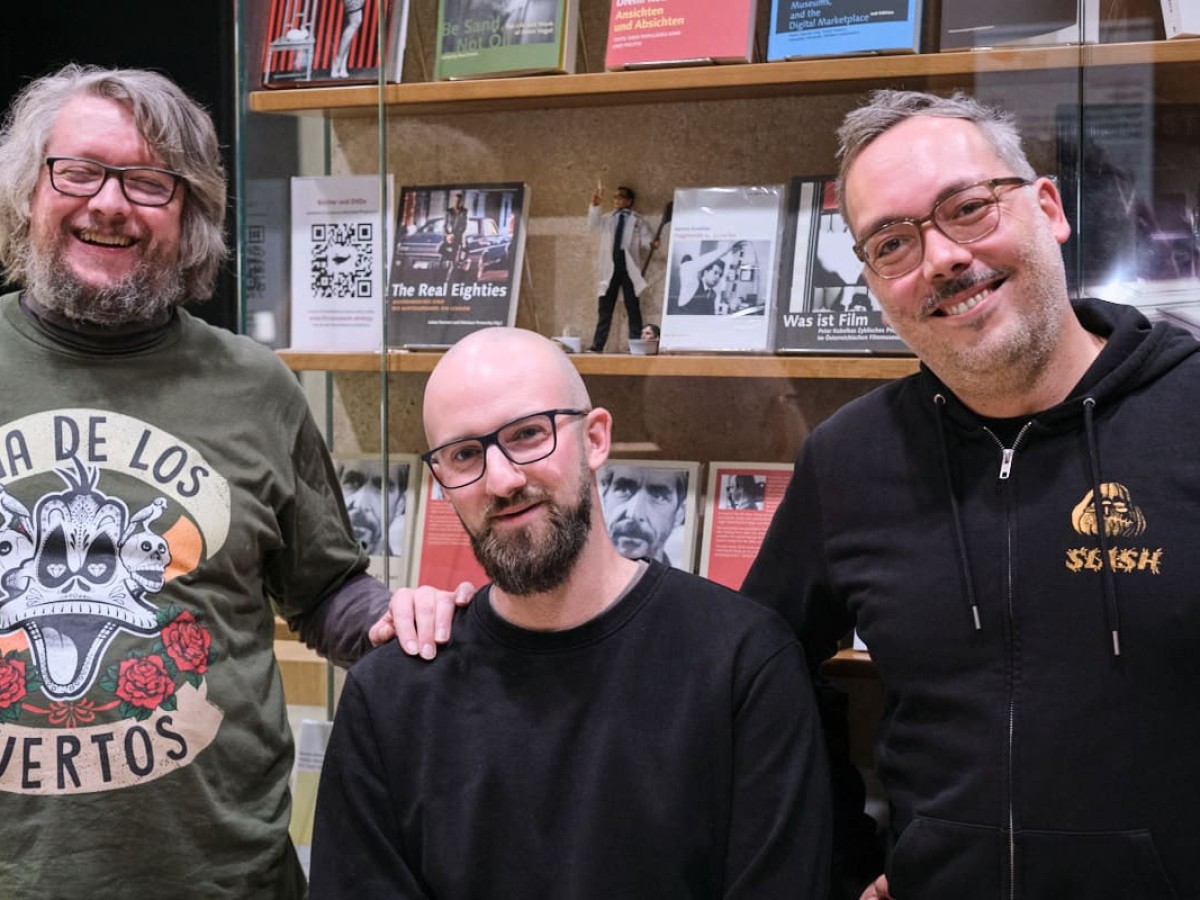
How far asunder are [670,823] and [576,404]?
54 centimetres

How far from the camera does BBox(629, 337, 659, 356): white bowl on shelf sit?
2.33 meters

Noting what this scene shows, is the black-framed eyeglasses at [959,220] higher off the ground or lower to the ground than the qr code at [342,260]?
higher

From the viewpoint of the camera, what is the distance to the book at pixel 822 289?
7.09 feet

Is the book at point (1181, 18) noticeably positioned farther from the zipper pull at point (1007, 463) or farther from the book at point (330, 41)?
the book at point (330, 41)

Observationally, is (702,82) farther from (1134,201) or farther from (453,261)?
(1134,201)

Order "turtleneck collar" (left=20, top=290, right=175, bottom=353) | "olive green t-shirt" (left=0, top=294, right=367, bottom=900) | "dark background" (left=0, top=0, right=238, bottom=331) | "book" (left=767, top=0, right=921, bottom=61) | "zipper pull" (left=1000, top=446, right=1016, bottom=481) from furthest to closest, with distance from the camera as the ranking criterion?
1. "dark background" (left=0, top=0, right=238, bottom=331)
2. "book" (left=767, top=0, right=921, bottom=61)
3. "turtleneck collar" (left=20, top=290, right=175, bottom=353)
4. "olive green t-shirt" (left=0, top=294, right=367, bottom=900)
5. "zipper pull" (left=1000, top=446, right=1016, bottom=481)

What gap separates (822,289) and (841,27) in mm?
423

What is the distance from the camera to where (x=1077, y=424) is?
1.56m

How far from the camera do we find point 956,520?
159cm

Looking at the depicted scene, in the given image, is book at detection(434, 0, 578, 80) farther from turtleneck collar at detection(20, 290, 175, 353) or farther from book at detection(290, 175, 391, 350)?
turtleneck collar at detection(20, 290, 175, 353)

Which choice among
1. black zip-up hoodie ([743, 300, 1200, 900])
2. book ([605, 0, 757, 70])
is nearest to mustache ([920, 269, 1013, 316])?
black zip-up hoodie ([743, 300, 1200, 900])

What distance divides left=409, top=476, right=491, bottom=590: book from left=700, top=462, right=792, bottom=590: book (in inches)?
17.3

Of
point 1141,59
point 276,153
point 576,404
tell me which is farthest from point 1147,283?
point 276,153

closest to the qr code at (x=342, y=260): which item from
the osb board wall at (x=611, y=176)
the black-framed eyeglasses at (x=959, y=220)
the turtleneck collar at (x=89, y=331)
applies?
the osb board wall at (x=611, y=176)
